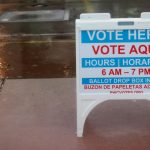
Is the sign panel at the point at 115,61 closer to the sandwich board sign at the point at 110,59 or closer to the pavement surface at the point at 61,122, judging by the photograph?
the sandwich board sign at the point at 110,59

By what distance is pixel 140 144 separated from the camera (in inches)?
170

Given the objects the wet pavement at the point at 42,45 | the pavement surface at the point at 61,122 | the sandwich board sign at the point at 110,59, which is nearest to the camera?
the sandwich board sign at the point at 110,59

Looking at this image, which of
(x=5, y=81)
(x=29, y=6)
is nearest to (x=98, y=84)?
(x=5, y=81)

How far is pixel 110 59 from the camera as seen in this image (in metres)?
4.28

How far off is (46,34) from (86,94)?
4750mm

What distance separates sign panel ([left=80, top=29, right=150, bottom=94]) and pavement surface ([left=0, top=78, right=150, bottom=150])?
1.74ft

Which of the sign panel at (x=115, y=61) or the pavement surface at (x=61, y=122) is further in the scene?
the pavement surface at (x=61, y=122)

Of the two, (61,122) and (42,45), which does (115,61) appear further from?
(42,45)

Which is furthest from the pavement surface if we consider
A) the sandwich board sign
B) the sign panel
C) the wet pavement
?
the wet pavement

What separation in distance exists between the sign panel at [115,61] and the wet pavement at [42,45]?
215 cm

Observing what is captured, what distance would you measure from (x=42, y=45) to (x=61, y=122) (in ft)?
11.4

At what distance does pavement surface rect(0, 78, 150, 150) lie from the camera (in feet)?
14.3

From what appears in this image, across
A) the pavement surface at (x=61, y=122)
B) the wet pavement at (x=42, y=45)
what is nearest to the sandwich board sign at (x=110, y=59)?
the pavement surface at (x=61, y=122)

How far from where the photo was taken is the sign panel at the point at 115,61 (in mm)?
4207
